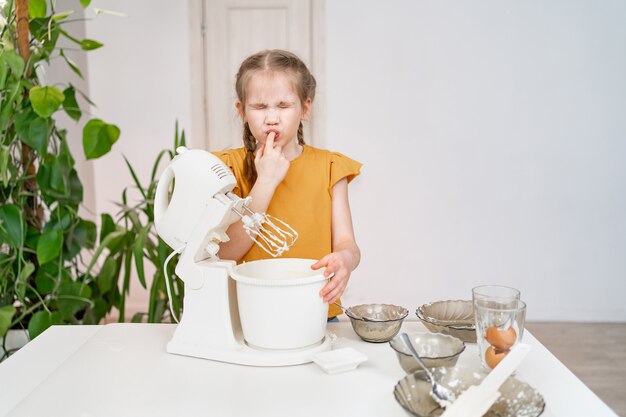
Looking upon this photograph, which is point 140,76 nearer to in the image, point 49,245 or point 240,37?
point 240,37

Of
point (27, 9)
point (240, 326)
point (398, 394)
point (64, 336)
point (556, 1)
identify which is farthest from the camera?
point (556, 1)

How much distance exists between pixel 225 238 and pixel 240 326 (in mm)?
169

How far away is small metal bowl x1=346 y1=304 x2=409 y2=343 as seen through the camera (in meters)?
1.00

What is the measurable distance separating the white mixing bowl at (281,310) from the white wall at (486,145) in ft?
8.16

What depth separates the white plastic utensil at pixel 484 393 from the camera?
691 mm

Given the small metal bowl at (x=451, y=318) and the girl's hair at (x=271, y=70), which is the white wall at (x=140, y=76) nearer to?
the girl's hair at (x=271, y=70)

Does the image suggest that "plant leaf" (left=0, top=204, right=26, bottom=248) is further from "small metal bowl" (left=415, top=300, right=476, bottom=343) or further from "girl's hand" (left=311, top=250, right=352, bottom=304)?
"small metal bowl" (left=415, top=300, right=476, bottom=343)

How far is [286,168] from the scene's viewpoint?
1.25m


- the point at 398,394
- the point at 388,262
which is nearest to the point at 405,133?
the point at 388,262

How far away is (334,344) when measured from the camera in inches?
39.6

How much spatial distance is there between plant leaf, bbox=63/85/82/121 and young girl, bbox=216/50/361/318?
0.70m

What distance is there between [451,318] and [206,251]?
0.50 m

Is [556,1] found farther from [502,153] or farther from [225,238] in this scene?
[225,238]

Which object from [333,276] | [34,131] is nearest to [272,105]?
[333,276]
